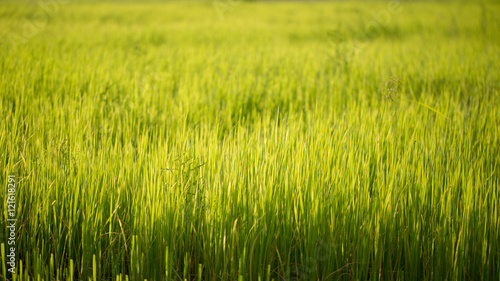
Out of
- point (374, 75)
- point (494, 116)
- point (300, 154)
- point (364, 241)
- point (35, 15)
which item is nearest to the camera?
point (364, 241)

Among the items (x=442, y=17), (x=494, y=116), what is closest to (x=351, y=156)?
(x=494, y=116)

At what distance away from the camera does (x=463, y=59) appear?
4.24 meters

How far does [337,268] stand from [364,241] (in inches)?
5.5

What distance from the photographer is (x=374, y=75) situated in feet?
11.8

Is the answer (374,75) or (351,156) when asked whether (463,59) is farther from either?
(351,156)

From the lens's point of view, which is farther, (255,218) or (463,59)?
(463,59)

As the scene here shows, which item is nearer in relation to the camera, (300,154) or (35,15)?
(300,154)

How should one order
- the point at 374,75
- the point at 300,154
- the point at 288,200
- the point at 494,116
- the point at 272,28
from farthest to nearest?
the point at 272,28
the point at 374,75
the point at 494,116
the point at 300,154
the point at 288,200

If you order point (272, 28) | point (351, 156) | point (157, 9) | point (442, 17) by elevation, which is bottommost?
point (351, 156)

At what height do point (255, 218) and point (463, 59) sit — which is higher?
point (463, 59)

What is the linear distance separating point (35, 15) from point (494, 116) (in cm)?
1026

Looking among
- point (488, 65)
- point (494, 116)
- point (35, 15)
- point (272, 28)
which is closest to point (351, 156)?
point (494, 116)

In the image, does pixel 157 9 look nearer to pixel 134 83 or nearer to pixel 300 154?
pixel 134 83

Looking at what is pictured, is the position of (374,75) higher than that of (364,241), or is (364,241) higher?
(374,75)
